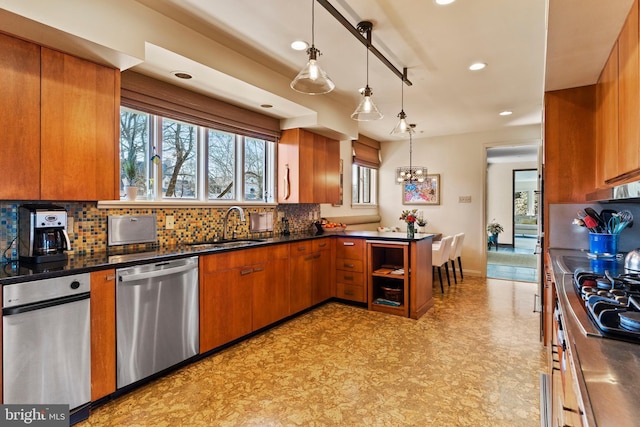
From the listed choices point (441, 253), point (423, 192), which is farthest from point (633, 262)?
point (423, 192)

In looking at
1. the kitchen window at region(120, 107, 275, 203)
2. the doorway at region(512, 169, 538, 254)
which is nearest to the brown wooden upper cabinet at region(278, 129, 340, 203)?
the kitchen window at region(120, 107, 275, 203)

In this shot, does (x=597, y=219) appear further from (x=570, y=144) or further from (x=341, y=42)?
(x=341, y=42)

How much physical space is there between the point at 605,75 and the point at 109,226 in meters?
3.53

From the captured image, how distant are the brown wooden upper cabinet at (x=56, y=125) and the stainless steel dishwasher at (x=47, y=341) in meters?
0.58

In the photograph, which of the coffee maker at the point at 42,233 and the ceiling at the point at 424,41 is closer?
the ceiling at the point at 424,41

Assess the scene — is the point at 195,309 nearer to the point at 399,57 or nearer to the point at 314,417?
the point at 314,417

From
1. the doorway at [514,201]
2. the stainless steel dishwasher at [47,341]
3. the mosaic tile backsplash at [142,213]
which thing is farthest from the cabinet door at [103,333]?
the doorway at [514,201]

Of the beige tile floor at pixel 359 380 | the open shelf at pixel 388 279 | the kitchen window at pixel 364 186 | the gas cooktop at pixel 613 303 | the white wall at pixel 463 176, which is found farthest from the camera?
the kitchen window at pixel 364 186

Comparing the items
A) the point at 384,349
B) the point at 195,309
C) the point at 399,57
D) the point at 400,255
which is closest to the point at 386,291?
the point at 400,255

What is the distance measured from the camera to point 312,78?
6.86 ft

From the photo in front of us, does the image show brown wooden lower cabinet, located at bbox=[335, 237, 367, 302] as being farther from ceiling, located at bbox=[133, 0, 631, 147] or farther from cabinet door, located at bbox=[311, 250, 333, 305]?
ceiling, located at bbox=[133, 0, 631, 147]

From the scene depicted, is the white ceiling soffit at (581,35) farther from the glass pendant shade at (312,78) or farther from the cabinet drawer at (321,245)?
the cabinet drawer at (321,245)

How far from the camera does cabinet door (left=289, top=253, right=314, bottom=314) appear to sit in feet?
12.0

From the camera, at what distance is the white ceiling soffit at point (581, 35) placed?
148 cm
